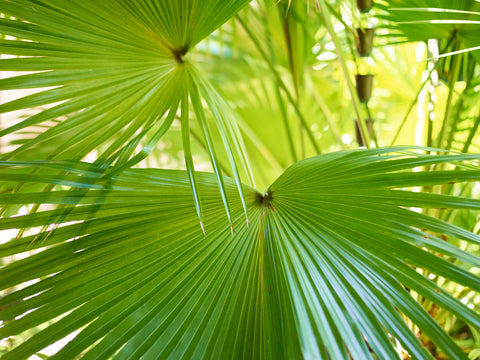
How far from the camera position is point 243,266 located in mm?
579

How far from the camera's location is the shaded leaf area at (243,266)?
48 centimetres

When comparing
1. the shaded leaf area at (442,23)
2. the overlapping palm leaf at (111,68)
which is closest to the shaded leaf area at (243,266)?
the overlapping palm leaf at (111,68)

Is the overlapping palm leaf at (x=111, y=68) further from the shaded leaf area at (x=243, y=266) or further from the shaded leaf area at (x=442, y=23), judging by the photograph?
the shaded leaf area at (x=442, y=23)

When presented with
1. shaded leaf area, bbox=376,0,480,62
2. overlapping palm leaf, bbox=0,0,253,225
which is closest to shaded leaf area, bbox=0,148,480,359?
overlapping palm leaf, bbox=0,0,253,225

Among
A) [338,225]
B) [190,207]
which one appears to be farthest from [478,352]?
[190,207]

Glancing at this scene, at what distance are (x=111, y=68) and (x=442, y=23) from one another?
0.72m

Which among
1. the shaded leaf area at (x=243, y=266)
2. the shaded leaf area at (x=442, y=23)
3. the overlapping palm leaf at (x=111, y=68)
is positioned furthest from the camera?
the shaded leaf area at (x=442, y=23)

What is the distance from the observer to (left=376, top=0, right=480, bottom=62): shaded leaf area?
810 mm

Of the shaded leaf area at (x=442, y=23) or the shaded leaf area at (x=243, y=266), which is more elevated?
the shaded leaf area at (x=442, y=23)

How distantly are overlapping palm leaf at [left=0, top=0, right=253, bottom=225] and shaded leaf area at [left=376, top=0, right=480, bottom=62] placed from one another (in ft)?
1.48

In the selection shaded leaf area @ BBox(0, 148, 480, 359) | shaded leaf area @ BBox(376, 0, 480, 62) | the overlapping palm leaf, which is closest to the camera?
shaded leaf area @ BBox(0, 148, 480, 359)

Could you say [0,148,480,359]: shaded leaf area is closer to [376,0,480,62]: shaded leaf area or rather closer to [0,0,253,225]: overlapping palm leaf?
[0,0,253,225]: overlapping palm leaf

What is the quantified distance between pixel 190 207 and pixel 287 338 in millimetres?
254

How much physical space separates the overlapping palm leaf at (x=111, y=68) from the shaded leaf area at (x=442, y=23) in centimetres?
45
